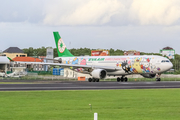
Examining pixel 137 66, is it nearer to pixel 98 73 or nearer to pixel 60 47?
pixel 98 73

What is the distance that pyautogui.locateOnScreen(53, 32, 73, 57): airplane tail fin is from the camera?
70.4 m

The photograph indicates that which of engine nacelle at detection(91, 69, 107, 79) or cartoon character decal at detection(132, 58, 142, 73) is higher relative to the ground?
cartoon character decal at detection(132, 58, 142, 73)

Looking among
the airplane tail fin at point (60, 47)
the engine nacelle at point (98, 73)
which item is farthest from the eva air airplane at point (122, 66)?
the airplane tail fin at point (60, 47)

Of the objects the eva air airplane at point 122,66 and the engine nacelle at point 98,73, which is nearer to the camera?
the eva air airplane at point 122,66

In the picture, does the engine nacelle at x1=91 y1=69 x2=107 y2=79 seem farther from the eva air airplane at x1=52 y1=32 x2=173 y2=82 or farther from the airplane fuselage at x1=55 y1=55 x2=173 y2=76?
the airplane fuselage at x1=55 y1=55 x2=173 y2=76

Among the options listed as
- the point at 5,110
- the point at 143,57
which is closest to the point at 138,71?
the point at 143,57

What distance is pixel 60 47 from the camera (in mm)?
71000

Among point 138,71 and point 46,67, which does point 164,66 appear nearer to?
point 138,71

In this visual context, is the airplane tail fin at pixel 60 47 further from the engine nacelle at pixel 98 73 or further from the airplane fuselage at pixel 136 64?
the engine nacelle at pixel 98 73

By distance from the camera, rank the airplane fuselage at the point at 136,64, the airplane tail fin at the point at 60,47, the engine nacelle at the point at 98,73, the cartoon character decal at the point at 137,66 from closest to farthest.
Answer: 1. the airplane fuselage at the point at 136,64
2. the engine nacelle at the point at 98,73
3. the cartoon character decal at the point at 137,66
4. the airplane tail fin at the point at 60,47

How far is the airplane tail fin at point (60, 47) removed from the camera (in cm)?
7038

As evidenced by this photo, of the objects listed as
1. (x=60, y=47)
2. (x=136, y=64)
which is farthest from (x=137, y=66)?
(x=60, y=47)

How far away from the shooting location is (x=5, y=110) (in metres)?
18.0

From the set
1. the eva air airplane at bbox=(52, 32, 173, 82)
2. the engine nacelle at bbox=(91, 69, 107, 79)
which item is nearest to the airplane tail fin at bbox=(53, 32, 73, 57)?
the eva air airplane at bbox=(52, 32, 173, 82)
